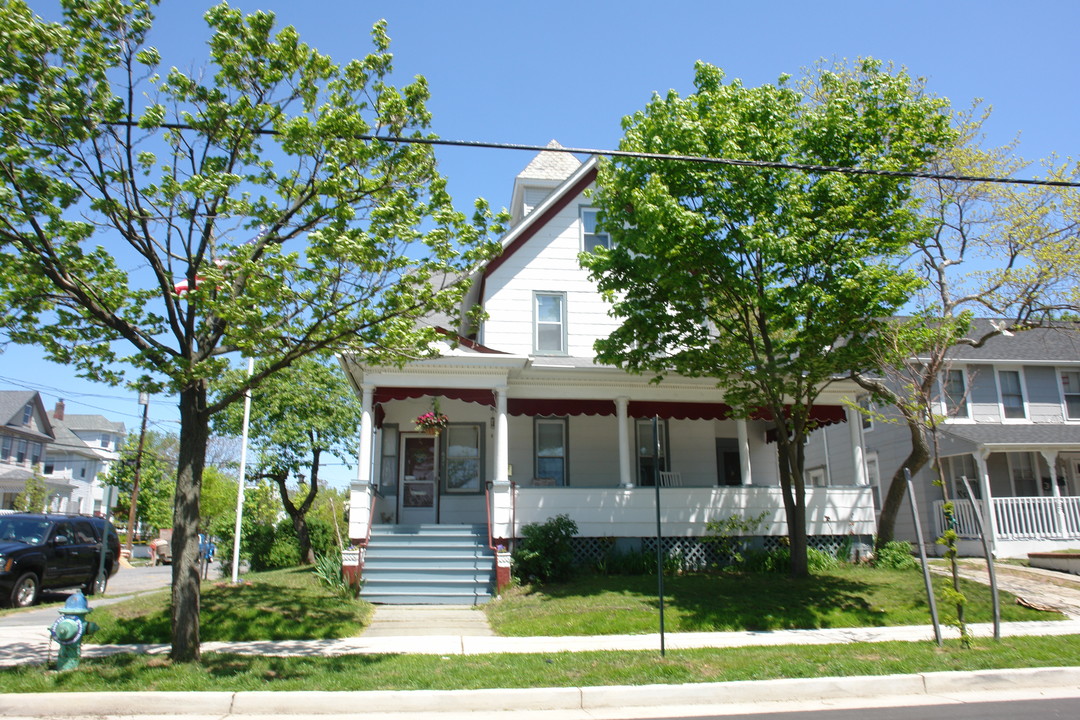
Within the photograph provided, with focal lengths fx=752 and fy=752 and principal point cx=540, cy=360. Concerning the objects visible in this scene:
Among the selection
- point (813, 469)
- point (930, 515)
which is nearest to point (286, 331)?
point (930, 515)

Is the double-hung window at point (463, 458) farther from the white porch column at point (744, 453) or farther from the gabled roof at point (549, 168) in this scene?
the gabled roof at point (549, 168)

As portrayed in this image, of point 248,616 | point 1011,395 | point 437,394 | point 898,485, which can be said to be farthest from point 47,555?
point 1011,395

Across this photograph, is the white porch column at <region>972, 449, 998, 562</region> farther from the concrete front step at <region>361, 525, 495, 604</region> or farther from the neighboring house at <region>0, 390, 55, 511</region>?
the neighboring house at <region>0, 390, 55, 511</region>

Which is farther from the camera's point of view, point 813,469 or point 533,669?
point 813,469

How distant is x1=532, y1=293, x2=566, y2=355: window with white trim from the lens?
736 inches

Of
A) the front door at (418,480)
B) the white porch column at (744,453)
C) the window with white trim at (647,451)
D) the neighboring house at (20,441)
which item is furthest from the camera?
the neighboring house at (20,441)

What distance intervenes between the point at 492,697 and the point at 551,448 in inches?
425

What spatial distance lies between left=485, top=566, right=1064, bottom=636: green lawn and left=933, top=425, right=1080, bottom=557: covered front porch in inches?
256

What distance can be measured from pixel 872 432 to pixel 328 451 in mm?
17454

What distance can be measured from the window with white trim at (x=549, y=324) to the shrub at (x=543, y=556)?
5349mm

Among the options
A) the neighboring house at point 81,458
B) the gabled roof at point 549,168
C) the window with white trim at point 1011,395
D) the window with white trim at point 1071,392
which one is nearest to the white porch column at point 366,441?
the gabled roof at point 549,168

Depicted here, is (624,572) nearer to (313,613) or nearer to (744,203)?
(313,613)

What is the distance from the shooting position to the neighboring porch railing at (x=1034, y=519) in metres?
19.4

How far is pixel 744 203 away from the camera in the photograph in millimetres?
12758
